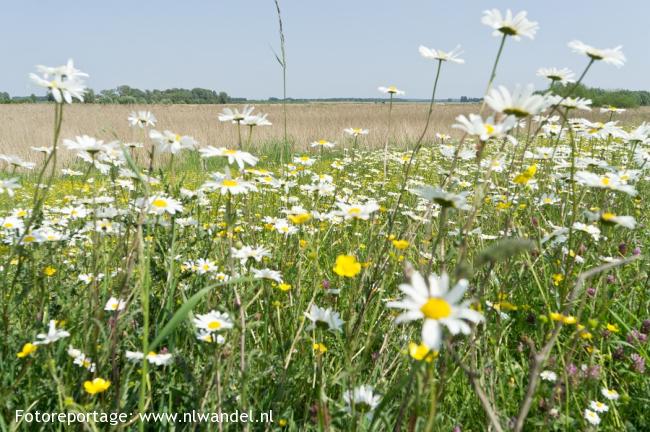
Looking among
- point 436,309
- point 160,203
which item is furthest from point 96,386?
point 436,309

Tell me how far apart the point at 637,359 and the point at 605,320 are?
11.1 inches

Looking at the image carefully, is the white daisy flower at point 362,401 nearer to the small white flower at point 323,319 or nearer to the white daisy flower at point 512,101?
the small white flower at point 323,319

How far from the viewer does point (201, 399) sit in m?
1.14

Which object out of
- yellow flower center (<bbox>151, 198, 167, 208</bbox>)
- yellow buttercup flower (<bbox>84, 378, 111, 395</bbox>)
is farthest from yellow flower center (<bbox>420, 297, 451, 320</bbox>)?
yellow flower center (<bbox>151, 198, 167, 208</bbox>)

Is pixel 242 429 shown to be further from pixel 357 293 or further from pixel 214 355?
pixel 357 293

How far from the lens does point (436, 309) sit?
69 centimetres

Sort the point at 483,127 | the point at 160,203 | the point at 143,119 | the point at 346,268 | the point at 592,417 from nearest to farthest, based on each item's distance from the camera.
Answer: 1. the point at 483,127
2. the point at 346,268
3. the point at 592,417
4. the point at 160,203
5. the point at 143,119

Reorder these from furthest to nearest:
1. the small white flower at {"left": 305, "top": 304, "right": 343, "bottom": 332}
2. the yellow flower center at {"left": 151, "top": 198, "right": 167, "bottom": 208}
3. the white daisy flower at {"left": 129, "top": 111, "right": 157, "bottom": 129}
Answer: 1. the white daisy flower at {"left": 129, "top": 111, "right": 157, "bottom": 129}
2. the yellow flower center at {"left": 151, "top": 198, "right": 167, "bottom": 208}
3. the small white flower at {"left": 305, "top": 304, "right": 343, "bottom": 332}

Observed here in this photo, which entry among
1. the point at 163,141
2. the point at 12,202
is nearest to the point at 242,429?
the point at 163,141

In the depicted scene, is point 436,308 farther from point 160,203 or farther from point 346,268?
point 160,203

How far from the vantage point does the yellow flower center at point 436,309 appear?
683mm

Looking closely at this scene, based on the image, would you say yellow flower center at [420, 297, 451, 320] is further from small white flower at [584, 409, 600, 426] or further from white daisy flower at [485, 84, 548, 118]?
small white flower at [584, 409, 600, 426]

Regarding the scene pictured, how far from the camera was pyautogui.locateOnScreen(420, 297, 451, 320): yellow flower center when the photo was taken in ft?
2.24

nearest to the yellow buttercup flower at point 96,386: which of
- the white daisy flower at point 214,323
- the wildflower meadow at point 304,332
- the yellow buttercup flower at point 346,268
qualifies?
the wildflower meadow at point 304,332
